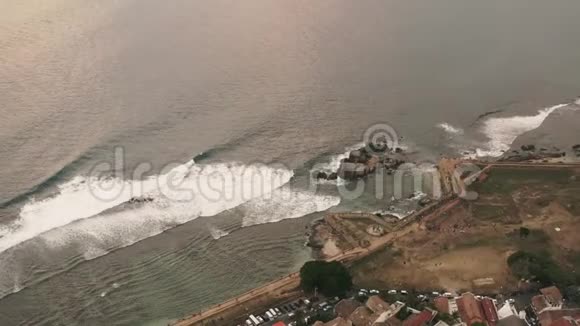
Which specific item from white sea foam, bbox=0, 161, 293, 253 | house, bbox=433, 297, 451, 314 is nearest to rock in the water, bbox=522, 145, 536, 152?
white sea foam, bbox=0, 161, 293, 253

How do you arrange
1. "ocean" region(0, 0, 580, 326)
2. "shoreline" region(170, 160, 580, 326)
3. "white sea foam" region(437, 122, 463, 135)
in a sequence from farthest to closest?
"white sea foam" region(437, 122, 463, 135) < "ocean" region(0, 0, 580, 326) < "shoreline" region(170, 160, 580, 326)

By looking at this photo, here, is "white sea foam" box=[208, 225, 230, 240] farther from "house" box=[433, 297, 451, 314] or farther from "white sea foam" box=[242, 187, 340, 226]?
"house" box=[433, 297, 451, 314]

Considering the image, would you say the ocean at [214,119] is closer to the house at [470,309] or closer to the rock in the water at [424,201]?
the rock in the water at [424,201]

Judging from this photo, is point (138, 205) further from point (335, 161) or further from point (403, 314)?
point (403, 314)

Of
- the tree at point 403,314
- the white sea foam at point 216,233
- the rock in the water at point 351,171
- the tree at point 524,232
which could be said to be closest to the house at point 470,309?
the tree at point 403,314

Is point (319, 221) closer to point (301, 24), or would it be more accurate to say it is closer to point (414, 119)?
point (414, 119)

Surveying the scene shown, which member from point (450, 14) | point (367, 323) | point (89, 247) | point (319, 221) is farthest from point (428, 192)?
point (450, 14)
